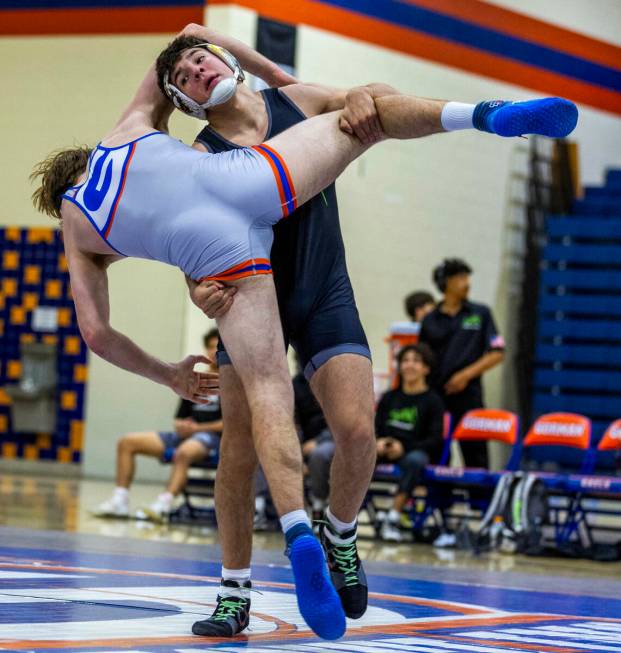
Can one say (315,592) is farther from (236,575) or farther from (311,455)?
(311,455)

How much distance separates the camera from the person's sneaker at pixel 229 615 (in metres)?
3.31

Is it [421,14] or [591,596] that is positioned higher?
[421,14]

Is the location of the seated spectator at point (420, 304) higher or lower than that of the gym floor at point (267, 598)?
higher

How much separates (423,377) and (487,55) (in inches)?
237

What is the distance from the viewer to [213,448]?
8984 mm

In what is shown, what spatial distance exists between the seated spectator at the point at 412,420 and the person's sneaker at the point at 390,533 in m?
0.32

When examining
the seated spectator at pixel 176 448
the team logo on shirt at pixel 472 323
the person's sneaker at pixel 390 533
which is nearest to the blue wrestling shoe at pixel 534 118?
the person's sneaker at pixel 390 533

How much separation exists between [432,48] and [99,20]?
3367 millimetres

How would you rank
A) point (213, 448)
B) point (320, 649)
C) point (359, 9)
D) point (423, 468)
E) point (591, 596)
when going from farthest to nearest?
point (359, 9), point (213, 448), point (423, 468), point (591, 596), point (320, 649)

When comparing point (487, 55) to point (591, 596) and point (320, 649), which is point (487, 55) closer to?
point (591, 596)

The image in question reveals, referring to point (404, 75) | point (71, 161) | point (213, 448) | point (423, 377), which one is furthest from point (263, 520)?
point (404, 75)

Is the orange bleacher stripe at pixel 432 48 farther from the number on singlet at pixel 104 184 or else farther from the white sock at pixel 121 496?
the number on singlet at pixel 104 184

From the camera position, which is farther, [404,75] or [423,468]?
[404,75]

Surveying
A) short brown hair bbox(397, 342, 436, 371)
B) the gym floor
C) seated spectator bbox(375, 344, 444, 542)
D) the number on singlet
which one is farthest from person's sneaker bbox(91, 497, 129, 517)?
the number on singlet
